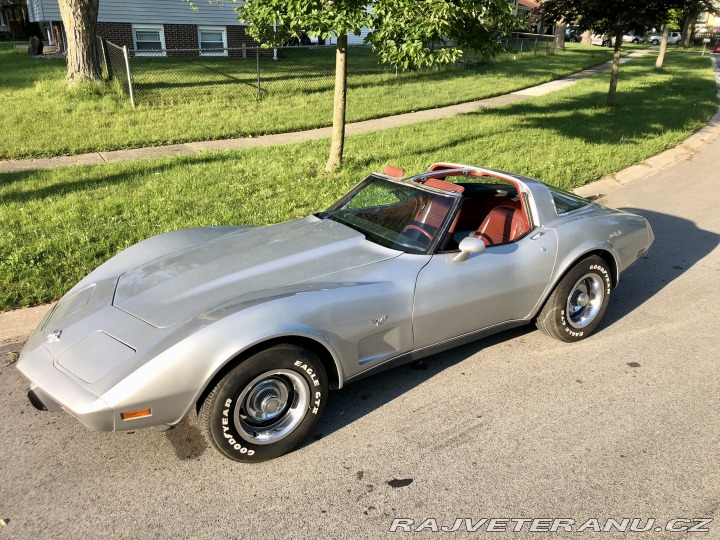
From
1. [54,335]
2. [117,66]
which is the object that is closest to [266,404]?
[54,335]

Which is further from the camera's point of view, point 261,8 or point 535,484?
A: point 261,8

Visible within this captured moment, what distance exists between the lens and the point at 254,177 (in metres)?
8.42

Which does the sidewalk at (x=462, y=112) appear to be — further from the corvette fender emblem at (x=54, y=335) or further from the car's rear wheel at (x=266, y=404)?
the car's rear wheel at (x=266, y=404)

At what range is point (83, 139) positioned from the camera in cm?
1021

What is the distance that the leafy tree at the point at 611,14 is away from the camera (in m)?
14.0

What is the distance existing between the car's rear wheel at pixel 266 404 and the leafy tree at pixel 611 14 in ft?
46.4

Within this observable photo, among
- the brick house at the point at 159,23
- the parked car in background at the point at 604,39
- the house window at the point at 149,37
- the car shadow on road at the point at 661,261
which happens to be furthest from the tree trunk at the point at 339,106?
the house window at the point at 149,37

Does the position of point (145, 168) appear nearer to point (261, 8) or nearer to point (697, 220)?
point (261, 8)

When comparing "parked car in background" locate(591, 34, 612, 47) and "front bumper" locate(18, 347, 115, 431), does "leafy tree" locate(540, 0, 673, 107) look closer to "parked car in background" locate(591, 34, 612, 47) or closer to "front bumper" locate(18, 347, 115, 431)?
"parked car in background" locate(591, 34, 612, 47)

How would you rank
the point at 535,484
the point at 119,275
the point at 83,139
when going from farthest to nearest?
the point at 83,139 < the point at 119,275 < the point at 535,484

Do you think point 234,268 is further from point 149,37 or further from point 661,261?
point 149,37

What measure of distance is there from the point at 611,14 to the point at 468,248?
13.4 metres

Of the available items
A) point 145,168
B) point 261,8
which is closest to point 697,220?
point 261,8

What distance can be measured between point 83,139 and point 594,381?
9298 mm
